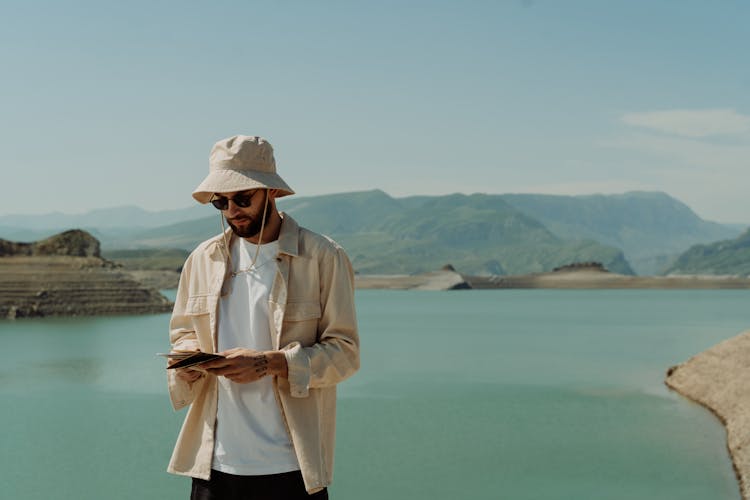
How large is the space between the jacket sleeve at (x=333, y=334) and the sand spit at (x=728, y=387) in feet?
27.3

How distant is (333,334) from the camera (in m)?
2.61

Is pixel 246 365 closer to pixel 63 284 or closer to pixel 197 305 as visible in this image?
pixel 197 305

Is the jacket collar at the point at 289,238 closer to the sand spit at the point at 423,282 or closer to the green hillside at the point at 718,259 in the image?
the sand spit at the point at 423,282

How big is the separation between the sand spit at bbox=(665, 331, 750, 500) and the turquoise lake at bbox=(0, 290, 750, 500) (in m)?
0.25

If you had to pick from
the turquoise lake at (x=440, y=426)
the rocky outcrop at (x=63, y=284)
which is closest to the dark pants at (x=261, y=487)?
the turquoise lake at (x=440, y=426)

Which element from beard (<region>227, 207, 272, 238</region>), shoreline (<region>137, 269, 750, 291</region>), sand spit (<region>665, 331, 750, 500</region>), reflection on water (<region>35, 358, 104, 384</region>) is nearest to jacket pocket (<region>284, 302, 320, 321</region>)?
beard (<region>227, 207, 272, 238</region>)

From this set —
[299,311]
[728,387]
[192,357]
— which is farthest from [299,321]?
[728,387]

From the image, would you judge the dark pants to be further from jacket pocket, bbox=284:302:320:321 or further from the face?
the face

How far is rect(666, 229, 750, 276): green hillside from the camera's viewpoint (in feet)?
561

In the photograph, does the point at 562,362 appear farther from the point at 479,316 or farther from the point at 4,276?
the point at 4,276

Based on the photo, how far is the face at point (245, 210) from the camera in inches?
103

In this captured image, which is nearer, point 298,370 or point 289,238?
point 298,370

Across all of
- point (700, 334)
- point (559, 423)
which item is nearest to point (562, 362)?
point (559, 423)

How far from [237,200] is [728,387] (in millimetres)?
14556
